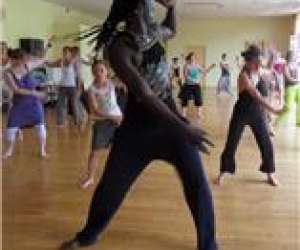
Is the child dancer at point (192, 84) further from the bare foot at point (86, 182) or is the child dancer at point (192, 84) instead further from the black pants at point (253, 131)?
the bare foot at point (86, 182)

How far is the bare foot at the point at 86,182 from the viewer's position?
4977 millimetres

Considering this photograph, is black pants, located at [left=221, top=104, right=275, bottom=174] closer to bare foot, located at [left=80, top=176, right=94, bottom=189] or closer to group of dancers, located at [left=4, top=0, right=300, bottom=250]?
bare foot, located at [left=80, top=176, right=94, bottom=189]

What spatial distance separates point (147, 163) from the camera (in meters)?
3.19

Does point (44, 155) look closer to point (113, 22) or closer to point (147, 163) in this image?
point (147, 163)

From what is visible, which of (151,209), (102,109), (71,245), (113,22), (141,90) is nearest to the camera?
(141,90)

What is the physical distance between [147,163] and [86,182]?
6.43 ft

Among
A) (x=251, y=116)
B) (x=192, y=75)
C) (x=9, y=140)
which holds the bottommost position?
(x=9, y=140)

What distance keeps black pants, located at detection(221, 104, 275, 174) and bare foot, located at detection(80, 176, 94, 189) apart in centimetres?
120

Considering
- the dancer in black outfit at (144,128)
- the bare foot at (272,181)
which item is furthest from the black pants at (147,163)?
the bare foot at (272,181)

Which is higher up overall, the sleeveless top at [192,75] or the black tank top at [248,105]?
the sleeveless top at [192,75]

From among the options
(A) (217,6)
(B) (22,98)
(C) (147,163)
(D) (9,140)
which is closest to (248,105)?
(C) (147,163)

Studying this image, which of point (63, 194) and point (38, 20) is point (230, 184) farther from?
point (38, 20)

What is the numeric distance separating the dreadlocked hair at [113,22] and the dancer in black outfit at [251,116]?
84.4 inches

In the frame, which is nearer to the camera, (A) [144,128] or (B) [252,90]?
(A) [144,128]
